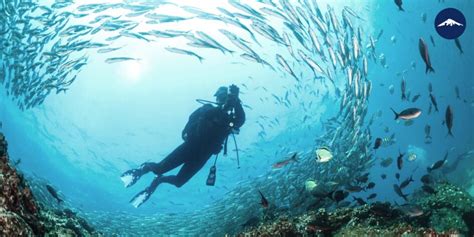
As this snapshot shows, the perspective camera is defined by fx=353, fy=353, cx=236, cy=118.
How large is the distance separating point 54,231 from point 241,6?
797 cm

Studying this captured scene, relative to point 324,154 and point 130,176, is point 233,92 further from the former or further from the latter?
point 130,176

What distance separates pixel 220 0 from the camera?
764 inches

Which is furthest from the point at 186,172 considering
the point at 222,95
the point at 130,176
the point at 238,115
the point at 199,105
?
the point at 199,105

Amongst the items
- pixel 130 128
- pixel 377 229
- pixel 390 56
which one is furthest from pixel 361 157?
pixel 130 128

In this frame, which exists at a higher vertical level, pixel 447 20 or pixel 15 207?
pixel 447 20

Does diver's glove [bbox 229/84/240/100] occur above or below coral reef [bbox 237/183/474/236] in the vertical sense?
above

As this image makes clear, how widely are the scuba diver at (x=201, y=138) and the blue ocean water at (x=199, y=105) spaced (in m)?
8.84

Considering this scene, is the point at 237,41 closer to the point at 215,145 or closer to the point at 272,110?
the point at 215,145

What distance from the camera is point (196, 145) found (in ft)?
43.4

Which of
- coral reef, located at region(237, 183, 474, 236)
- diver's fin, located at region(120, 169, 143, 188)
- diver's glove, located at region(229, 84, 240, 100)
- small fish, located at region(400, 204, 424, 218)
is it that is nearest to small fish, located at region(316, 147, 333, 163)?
coral reef, located at region(237, 183, 474, 236)

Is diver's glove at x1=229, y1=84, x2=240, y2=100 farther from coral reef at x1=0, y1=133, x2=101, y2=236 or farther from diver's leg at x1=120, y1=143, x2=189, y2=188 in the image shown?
Result: coral reef at x1=0, y1=133, x2=101, y2=236

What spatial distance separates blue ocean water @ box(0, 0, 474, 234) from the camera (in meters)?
28.6

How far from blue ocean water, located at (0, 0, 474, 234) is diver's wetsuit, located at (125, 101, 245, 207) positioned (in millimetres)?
8865

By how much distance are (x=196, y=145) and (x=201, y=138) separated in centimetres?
35
